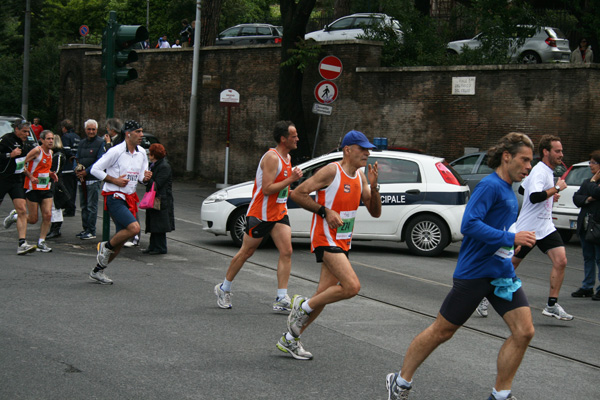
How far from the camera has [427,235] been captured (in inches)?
512

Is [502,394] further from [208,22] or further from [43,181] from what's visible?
[208,22]

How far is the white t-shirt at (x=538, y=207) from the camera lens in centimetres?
841

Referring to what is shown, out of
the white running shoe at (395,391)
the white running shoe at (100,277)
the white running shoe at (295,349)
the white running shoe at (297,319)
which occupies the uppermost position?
the white running shoe at (297,319)

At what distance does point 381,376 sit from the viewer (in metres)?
6.07

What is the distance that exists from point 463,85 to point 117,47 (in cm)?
1249

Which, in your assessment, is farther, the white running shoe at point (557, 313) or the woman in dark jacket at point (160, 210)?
the woman in dark jacket at point (160, 210)

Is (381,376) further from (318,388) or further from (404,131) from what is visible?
(404,131)

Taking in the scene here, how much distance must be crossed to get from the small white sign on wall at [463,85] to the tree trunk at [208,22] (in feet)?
38.9

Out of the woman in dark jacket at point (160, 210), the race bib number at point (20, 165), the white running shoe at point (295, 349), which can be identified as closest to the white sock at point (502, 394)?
the white running shoe at point (295, 349)

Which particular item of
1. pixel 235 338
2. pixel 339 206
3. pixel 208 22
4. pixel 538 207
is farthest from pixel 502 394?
pixel 208 22

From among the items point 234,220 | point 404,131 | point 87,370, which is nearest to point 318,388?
point 87,370

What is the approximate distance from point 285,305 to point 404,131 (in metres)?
15.9

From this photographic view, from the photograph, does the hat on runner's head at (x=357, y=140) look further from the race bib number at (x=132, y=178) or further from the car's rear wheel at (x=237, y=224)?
the car's rear wheel at (x=237, y=224)

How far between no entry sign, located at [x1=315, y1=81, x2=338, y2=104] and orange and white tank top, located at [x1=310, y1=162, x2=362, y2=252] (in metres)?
13.2
